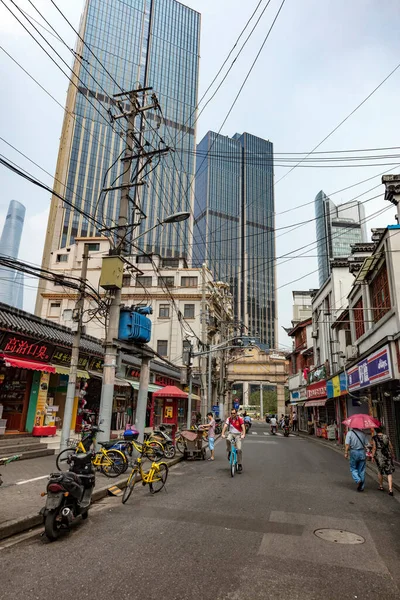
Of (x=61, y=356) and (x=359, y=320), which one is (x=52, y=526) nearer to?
(x=61, y=356)

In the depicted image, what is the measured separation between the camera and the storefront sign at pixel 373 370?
43.0 feet

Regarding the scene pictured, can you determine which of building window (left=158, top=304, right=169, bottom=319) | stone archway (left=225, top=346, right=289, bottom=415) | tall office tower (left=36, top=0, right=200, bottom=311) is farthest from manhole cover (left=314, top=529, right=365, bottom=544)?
stone archway (left=225, top=346, right=289, bottom=415)

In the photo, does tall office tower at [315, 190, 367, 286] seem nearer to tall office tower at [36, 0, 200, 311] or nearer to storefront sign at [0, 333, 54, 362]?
storefront sign at [0, 333, 54, 362]

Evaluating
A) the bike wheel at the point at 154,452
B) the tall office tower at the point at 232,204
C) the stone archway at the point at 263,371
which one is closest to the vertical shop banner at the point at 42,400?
the bike wheel at the point at 154,452

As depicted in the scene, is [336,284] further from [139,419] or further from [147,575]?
[147,575]

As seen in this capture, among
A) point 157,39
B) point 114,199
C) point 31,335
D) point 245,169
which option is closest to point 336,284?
point 245,169

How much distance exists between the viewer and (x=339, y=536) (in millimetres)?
5754

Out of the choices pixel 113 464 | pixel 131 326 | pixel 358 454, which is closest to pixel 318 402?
pixel 358 454

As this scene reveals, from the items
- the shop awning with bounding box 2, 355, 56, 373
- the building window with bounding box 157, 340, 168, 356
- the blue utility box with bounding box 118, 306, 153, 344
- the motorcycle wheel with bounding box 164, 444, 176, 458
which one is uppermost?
the building window with bounding box 157, 340, 168, 356

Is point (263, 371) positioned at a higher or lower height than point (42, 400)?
higher

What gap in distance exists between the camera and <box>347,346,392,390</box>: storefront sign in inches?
516

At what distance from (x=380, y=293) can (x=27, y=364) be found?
14.9 meters

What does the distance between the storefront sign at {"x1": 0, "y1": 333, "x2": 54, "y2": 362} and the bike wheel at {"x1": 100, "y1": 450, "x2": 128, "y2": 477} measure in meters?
5.52

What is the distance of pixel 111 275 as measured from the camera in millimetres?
11539
